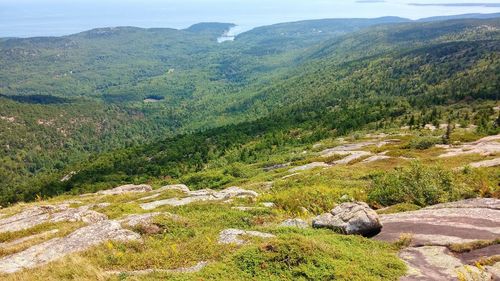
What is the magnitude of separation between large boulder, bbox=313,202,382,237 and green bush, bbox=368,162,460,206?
7.71 metres

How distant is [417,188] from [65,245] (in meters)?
26.9

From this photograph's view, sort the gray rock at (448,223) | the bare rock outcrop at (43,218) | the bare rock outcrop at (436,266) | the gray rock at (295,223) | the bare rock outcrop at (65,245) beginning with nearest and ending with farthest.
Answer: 1. the bare rock outcrop at (436,266)
2. the gray rock at (448,223)
3. the bare rock outcrop at (65,245)
4. the gray rock at (295,223)
5. the bare rock outcrop at (43,218)

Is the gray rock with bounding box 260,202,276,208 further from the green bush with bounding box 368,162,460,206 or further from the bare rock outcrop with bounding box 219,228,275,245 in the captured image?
the bare rock outcrop with bounding box 219,228,275,245

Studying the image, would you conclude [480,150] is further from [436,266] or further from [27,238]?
[27,238]

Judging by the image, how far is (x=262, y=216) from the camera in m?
29.8

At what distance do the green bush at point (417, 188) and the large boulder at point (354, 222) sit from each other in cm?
771

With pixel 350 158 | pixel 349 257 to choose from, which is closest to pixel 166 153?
pixel 350 158

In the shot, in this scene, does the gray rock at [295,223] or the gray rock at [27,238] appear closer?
the gray rock at [295,223]

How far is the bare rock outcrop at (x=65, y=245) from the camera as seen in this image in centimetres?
2270

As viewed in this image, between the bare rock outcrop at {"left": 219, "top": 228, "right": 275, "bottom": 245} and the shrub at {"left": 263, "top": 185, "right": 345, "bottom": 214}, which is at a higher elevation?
the bare rock outcrop at {"left": 219, "top": 228, "right": 275, "bottom": 245}

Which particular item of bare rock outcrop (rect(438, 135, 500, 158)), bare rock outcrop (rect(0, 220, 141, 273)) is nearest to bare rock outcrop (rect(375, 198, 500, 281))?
bare rock outcrop (rect(0, 220, 141, 273))

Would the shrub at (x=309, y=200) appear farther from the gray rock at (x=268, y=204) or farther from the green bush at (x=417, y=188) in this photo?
the green bush at (x=417, y=188)

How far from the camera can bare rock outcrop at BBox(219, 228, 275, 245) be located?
22.9m

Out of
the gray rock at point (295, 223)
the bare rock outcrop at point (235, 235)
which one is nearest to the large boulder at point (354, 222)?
the gray rock at point (295, 223)
